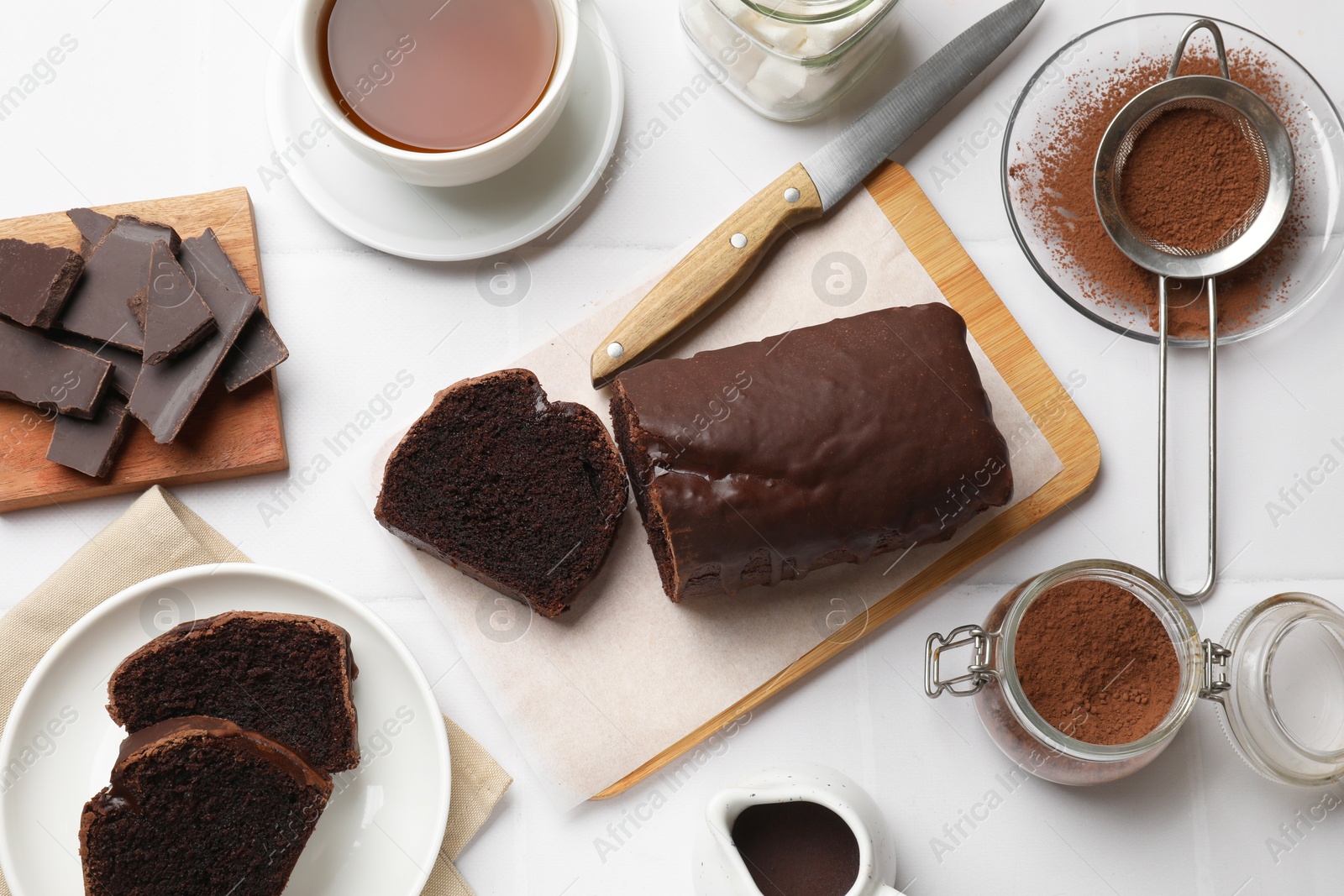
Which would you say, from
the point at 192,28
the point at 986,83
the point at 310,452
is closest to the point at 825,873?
the point at 310,452

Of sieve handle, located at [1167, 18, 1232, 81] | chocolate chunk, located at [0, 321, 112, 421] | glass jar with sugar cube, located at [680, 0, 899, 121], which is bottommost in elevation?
sieve handle, located at [1167, 18, 1232, 81]

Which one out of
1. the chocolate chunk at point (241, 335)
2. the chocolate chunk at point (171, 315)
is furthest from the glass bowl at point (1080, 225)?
the chocolate chunk at point (171, 315)

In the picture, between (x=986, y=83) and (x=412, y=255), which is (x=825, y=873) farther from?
(x=986, y=83)

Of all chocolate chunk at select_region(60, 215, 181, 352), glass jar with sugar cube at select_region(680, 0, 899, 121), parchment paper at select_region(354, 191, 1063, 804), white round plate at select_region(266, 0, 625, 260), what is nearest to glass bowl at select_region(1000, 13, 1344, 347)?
parchment paper at select_region(354, 191, 1063, 804)

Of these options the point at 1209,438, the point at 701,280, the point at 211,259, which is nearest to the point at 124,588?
the point at 211,259

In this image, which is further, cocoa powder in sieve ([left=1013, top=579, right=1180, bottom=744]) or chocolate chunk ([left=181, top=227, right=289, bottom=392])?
chocolate chunk ([left=181, top=227, right=289, bottom=392])

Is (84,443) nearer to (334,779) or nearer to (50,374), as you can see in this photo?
(50,374)

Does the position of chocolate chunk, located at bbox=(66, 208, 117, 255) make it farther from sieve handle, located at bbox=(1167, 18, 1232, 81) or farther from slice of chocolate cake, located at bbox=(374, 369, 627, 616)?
sieve handle, located at bbox=(1167, 18, 1232, 81)
